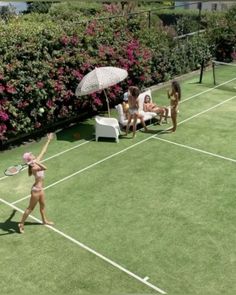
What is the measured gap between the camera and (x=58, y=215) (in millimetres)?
11062

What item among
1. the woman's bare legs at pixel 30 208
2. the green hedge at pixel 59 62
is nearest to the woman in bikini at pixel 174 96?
the green hedge at pixel 59 62

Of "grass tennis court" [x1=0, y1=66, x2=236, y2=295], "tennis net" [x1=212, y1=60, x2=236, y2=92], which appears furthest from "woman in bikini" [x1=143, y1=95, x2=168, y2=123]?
"tennis net" [x1=212, y1=60, x2=236, y2=92]

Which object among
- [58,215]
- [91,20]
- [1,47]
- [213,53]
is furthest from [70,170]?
[213,53]

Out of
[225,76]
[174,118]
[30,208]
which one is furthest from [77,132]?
[225,76]

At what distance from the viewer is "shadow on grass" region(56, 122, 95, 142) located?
16031 mm

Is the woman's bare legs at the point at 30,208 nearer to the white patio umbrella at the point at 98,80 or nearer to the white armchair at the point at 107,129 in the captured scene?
the white armchair at the point at 107,129

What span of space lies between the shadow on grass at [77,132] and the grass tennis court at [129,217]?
7cm

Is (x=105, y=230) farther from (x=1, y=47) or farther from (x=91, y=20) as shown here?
(x=91, y=20)

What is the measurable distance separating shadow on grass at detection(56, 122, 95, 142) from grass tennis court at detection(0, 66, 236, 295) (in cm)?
7

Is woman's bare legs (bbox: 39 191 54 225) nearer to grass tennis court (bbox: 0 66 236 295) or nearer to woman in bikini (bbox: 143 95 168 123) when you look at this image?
grass tennis court (bbox: 0 66 236 295)

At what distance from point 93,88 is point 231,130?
4999mm

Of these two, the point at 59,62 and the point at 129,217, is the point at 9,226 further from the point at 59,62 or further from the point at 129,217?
the point at 59,62

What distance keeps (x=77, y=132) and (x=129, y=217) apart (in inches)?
252

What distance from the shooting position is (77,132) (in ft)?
54.5
